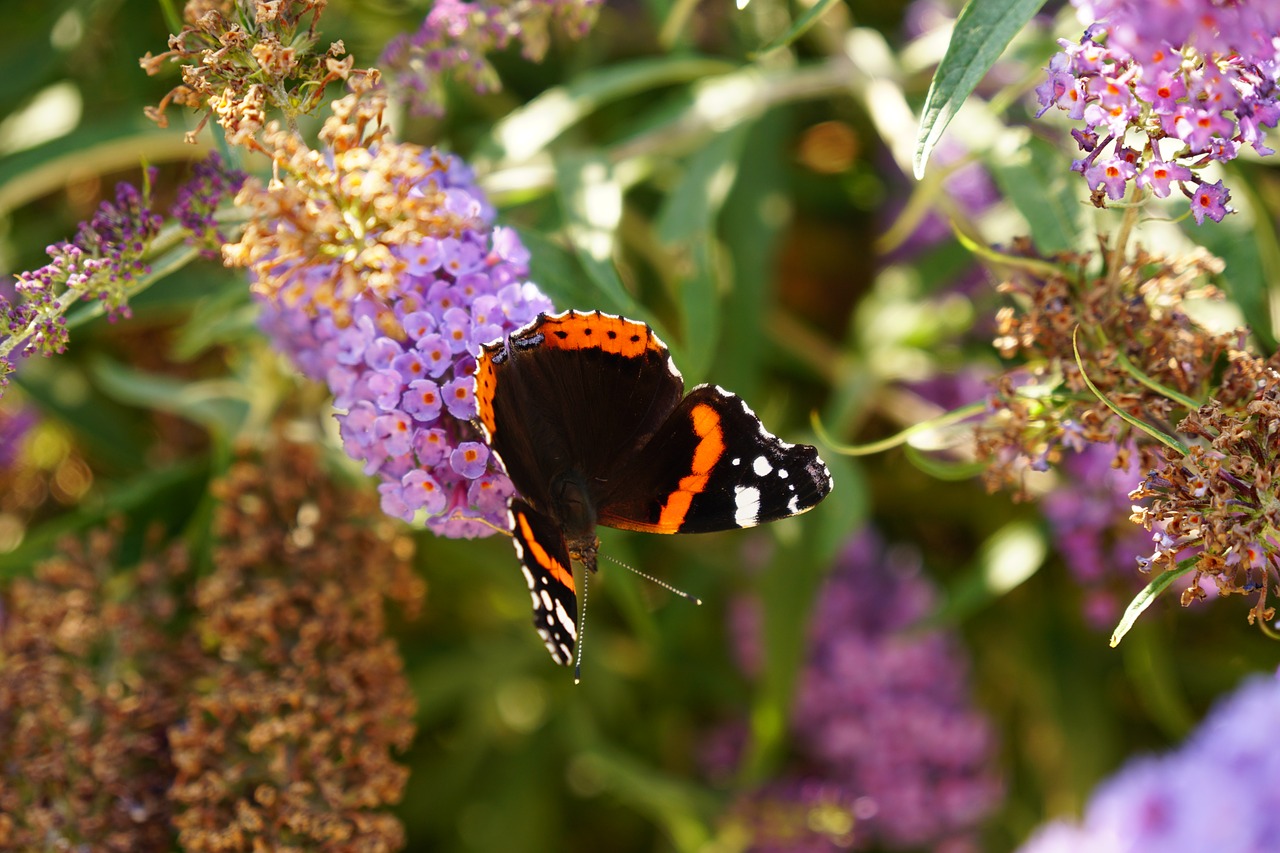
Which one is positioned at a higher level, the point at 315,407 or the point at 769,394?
the point at 315,407

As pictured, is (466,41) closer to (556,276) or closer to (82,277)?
(556,276)

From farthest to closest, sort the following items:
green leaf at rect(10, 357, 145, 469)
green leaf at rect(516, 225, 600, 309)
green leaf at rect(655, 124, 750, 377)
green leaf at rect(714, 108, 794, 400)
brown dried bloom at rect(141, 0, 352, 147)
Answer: green leaf at rect(10, 357, 145, 469)
green leaf at rect(714, 108, 794, 400)
green leaf at rect(655, 124, 750, 377)
green leaf at rect(516, 225, 600, 309)
brown dried bloom at rect(141, 0, 352, 147)

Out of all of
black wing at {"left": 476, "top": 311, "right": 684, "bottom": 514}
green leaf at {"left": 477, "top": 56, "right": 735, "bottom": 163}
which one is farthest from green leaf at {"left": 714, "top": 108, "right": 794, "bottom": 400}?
black wing at {"left": 476, "top": 311, "right": 684, "bottom": 514}

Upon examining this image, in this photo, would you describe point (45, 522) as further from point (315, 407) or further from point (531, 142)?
point (531, 142)


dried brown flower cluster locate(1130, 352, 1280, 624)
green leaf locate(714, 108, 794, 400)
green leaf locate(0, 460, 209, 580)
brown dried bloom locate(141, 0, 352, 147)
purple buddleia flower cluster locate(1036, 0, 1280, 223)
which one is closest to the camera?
purple buddleia flower cluster locate(1036, 0, 1280, 223)

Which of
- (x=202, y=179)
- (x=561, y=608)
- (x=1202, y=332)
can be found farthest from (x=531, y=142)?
(x=1202, y=332)

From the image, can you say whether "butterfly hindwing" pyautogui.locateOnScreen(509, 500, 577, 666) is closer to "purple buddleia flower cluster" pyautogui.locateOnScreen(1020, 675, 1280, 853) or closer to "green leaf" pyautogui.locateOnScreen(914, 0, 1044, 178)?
"green leaf" pyautogui.locateOnScreen(914, 0, 1044, 178)

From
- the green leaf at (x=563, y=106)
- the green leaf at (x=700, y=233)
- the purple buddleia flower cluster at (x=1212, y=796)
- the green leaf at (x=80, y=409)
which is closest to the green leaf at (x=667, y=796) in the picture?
the purple buddleia flower cluster at (x=1212, y=796)
